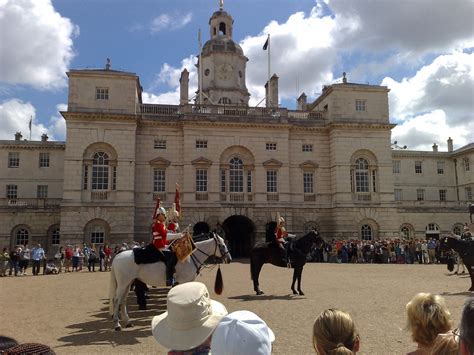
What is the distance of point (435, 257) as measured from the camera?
98.1 ft

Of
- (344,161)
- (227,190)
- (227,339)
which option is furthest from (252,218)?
(227,339)

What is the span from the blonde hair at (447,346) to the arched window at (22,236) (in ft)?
122

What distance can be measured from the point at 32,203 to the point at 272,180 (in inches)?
794

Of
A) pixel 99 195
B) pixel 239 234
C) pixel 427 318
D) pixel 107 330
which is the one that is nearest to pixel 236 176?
pixel 239 234

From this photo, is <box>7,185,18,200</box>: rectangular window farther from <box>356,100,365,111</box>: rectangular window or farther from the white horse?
the white horse

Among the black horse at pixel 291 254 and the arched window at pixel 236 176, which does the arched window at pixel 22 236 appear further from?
the black horse at pixel 291 254

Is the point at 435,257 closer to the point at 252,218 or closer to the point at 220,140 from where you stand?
the point at 252,218

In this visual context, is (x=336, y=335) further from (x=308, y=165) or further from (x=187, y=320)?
(x=308, y=165)

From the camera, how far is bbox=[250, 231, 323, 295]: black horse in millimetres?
14289

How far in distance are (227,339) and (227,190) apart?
30.6m

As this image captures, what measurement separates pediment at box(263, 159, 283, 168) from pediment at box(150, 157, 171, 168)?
7.55 metres

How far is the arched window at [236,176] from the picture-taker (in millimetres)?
33656

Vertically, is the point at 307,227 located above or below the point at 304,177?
below

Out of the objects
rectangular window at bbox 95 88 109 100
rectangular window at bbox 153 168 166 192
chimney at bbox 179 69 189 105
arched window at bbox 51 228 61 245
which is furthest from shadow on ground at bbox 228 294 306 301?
chimney at bbox 179 69 189 105
